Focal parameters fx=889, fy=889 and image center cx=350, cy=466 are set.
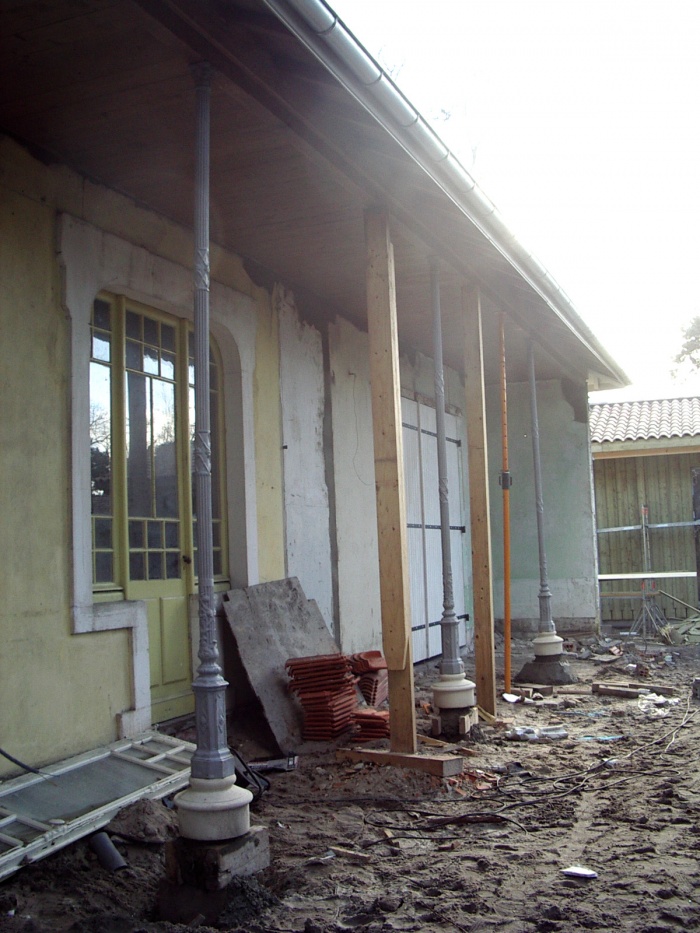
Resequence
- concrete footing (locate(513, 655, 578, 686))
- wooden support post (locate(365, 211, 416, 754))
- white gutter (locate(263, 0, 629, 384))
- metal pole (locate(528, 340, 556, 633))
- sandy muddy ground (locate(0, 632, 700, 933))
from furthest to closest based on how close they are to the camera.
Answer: metal pole (locate(528, 340, 556, 633)) → concrete footing (locate(513, 655, 578, 686)) → wooden support post (locate(365, 211, 416, 754)) → white gutter (locate(263, 0, 629, 384)) → sandy muddy ground (locate(0, 632, 700, 933))

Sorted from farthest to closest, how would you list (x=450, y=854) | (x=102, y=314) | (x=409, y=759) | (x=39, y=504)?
(x=102, y=314) < (x=409, y=759) < (x=39, y=504) < (x=450, y=854)

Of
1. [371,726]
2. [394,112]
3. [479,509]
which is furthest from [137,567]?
[394,112]

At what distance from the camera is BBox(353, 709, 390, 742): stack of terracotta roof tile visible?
587cm

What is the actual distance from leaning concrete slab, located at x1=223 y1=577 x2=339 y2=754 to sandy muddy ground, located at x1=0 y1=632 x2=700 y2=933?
0.31 m

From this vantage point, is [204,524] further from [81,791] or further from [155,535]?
[155,535]

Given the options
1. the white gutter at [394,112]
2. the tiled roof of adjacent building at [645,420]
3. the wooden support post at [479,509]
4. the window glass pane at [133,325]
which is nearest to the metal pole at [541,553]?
the wooden support post at [479,509]

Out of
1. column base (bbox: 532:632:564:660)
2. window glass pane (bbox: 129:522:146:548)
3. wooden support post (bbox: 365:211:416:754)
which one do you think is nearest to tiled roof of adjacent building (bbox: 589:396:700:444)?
column base (bbox: 532:632:564:660)

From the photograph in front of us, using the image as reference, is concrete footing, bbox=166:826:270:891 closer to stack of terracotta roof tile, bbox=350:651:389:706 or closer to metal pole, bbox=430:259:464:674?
metal pole, bbox=430:259:464:674

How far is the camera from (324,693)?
5934mm

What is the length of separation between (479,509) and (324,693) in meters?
2.01

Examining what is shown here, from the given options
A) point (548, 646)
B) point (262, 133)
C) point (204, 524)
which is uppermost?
point (262, 133)

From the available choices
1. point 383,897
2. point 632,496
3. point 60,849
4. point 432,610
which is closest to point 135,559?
point 60,849

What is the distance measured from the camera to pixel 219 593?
6.36 m

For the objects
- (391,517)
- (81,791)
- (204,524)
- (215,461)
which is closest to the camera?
(204,524)
